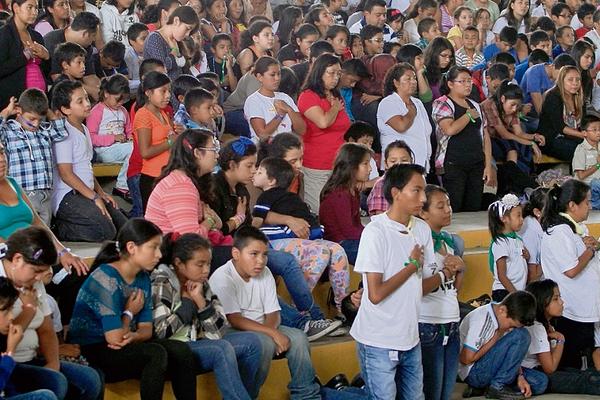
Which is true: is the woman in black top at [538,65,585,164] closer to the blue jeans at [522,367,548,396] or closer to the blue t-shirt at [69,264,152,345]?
the blue jeans at [522,367,548,396]

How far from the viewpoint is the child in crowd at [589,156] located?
10266mm

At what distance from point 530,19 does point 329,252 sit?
23.9 feet

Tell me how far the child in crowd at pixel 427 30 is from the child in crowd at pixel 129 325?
6.82 meters

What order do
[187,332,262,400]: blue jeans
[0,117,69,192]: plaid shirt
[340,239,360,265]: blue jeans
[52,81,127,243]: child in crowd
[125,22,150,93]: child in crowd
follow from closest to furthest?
1. [187,332,262,400]: blue jeans
2. [0,117,69,192]: plaid shirt
3. [52,81,127,243]: child in crowd
4. [340,239,360,265]: blue jeans
5. [125,22,150,93]: child in crowd

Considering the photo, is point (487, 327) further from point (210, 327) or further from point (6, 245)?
point (6, 245)

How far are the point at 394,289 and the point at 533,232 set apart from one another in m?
2.74

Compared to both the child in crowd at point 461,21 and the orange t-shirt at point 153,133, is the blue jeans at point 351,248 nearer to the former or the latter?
the orange t-shirt at point 153,133

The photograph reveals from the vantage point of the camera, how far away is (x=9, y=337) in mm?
5281

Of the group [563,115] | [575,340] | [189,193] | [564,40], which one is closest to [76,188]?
[189,193]

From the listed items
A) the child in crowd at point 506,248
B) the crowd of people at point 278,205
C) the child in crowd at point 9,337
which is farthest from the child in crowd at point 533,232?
the child in crowd at point 9,337

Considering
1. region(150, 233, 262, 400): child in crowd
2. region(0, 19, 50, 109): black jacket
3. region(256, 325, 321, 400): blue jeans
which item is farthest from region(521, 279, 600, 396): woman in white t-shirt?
region(0, 19, 50, 109): black jacket

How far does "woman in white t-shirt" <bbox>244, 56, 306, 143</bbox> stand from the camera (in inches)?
354

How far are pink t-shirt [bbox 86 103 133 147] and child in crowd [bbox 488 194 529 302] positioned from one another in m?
2.69

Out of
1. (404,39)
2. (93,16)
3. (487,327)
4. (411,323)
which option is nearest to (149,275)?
(411,323)
